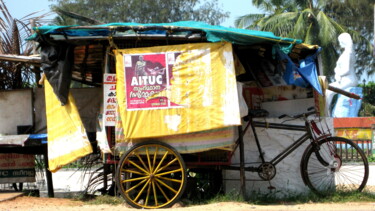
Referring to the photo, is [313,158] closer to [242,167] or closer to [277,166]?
[277,166]

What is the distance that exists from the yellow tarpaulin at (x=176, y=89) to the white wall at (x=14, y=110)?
2.50 meters

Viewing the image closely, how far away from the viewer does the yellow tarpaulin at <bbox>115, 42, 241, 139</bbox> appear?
7941 millimetres

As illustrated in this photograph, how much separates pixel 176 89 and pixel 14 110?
3313mm

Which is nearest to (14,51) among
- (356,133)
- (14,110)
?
(14,110)

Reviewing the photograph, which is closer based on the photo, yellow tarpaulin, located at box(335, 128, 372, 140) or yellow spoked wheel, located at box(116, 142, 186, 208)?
yellow spoked wheel, located at box(116, 142, 186, 208)

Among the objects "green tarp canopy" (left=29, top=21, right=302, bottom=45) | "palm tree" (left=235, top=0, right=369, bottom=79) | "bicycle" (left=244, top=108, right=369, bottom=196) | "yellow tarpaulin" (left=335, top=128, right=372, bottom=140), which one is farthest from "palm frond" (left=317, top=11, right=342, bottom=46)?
"green tarp canopy" (left=29, top=21, right=302, bottom=45)

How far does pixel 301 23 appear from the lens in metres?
33.4

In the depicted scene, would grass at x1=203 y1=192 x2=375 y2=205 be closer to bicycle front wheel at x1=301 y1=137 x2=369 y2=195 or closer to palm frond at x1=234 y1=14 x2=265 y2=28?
bicycle front wheel at x1=301 y1=137 x2=369 y2=195

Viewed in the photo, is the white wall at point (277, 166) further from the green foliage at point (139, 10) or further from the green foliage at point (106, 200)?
the green foliage at point (139, 10)

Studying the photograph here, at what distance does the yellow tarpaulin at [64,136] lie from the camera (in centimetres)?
833

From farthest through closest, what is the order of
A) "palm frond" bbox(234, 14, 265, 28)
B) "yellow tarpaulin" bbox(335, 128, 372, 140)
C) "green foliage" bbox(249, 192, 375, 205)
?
1. "palm frond" bbox(234, 14, 265, 28)
2. "yellow tarpaulin" bbox(335, 128, 372, 140)
3. "green foliage" bbox(249, 192, 375, 205)

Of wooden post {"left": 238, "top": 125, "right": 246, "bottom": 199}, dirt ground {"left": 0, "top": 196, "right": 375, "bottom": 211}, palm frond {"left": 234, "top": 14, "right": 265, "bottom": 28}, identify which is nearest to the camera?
dirt ground {"left": 0, "top": 196, "right": 375, "bottom": 211}

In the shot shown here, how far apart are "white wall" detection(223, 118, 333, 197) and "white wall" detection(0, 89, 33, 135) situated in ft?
11.7

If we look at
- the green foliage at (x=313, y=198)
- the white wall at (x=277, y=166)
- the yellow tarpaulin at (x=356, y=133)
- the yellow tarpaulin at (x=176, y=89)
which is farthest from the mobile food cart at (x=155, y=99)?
the yellow tarpaulin at (x=356, y=133)
